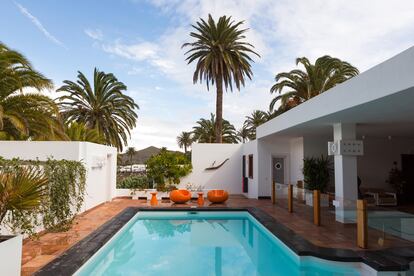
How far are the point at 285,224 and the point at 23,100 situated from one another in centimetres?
1098

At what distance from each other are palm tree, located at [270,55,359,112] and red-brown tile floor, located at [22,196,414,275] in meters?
10.9

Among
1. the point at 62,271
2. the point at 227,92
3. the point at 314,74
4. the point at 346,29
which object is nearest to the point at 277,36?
the point at 346,29

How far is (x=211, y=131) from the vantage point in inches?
1481

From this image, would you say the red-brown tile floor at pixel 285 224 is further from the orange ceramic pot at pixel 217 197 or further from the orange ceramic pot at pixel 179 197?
the orange ceramic pot at pixel 179 197

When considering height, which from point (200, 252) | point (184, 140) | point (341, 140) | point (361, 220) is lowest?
point (200, 252)

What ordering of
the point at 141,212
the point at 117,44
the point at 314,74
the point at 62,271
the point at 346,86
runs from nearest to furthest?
the point at 62,271
the point at 346,86
the point at 141,212
the point at 117,44
the point at 314,74

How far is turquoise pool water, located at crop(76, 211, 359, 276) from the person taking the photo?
23.0 ft

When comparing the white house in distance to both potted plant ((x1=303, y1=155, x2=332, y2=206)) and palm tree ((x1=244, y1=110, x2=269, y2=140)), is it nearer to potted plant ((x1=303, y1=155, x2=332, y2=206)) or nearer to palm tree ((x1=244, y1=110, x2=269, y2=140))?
potted plant ((x1=303, y1=155, x2=332, y2=206))

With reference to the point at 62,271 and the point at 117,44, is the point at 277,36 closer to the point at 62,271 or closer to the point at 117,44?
the point at 117,44

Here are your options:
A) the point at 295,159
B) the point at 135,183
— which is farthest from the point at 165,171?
the point at 295,159

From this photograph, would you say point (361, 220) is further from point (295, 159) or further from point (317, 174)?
point (295, 159)

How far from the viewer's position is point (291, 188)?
41.4ft

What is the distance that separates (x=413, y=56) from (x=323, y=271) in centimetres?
457

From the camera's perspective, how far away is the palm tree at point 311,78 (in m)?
20.4
